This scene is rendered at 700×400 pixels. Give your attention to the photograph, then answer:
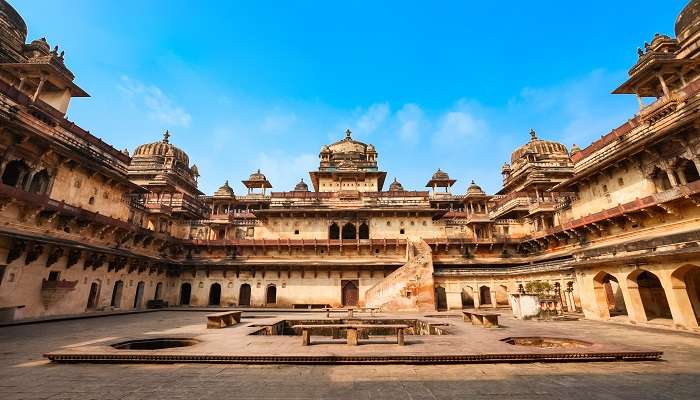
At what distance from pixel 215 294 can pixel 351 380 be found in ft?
96.6

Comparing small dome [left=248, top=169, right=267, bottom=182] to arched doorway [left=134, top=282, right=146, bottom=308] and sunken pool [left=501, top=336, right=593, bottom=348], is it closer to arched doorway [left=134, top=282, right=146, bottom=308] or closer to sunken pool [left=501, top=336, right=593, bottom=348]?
arched doorway [left=134, top=282, right=146, bottom=308]

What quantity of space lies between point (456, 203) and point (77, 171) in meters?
40.3

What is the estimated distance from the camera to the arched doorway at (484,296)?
2952 cm

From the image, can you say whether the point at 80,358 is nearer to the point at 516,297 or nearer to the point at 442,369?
Result: the point at 442,369

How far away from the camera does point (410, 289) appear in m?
24.4

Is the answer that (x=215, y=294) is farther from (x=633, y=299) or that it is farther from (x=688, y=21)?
(x=688, y=21)

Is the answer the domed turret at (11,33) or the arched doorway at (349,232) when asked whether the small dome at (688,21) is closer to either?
the arched doorway at (349,232)

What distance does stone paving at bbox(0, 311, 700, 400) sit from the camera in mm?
5188

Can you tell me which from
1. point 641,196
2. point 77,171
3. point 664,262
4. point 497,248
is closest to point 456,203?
point 497,248

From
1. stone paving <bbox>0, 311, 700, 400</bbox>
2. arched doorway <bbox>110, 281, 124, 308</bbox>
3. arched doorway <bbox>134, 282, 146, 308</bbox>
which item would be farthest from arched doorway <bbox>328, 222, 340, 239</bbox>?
stone paving <bbox>0, 311, 700, 400</bbox>

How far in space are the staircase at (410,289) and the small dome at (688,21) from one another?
2517 centimetres

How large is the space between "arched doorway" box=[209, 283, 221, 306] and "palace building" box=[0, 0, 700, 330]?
188mm

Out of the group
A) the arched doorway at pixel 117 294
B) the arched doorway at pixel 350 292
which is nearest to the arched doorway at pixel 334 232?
the arched doorway at pixel 350 292

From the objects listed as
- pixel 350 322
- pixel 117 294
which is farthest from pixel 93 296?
pixel 350 322
